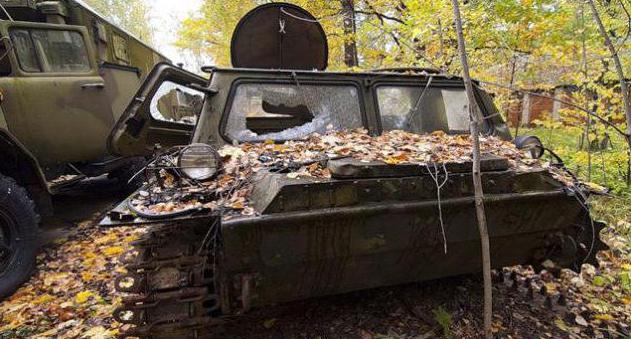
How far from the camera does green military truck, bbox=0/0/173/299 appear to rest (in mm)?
4035

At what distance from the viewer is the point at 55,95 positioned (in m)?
5.03

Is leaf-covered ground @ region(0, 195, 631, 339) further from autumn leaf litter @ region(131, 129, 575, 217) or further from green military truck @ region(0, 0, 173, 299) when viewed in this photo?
autumn leaf litter @ region(131, 129, 575, 217)

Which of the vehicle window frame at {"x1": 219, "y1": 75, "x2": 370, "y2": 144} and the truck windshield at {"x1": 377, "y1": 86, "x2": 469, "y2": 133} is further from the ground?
the vehicle window frame at {"x1": 219, "y1": 75, "x2": 370, "y2": 144}

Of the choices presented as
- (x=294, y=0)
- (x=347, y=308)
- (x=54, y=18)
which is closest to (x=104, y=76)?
(x=54, y=18)

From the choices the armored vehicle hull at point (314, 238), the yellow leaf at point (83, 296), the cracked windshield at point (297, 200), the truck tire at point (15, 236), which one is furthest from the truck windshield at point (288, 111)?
the truck tire at point (15, 236)

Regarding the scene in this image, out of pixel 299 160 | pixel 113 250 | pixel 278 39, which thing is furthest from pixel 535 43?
pixel 113 250

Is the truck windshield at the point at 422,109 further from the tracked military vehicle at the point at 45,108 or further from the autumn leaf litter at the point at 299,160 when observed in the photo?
the tracked military vehicle at the point at 45,108

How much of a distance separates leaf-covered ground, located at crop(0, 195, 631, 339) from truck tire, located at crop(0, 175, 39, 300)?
0.16m

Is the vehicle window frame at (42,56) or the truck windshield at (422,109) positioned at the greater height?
the vehicle window frame at (42,56)

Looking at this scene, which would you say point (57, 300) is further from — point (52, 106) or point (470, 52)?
point (470, 52)

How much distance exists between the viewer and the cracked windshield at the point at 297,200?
246 centimetres

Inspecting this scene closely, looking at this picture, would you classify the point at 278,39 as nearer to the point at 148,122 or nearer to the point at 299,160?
the point at 148,122

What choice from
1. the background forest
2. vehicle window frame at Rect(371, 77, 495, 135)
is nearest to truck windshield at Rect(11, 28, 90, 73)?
vehicle window frame at Rect(371, 77, 495, 135)

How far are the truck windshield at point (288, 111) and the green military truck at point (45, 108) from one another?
2.36m
